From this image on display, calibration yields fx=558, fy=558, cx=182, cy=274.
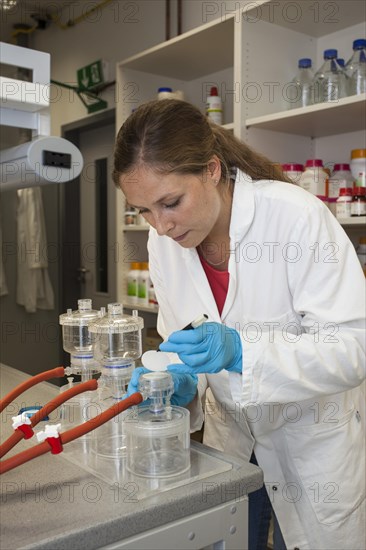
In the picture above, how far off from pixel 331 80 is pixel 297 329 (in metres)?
1.17

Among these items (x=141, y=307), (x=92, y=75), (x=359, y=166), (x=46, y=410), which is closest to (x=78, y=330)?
(x=46, y=410)

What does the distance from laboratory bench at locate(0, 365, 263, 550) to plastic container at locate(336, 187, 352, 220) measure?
45.7 inches

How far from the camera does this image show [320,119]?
198 cm

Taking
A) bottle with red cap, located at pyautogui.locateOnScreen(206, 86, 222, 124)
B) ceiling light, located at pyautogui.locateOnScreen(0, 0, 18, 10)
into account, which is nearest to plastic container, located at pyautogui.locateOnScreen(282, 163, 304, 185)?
bottle with red cap, located at pyautogui.locateOnScreen(206, 86, 222, 124)

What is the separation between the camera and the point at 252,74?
2.10 meters

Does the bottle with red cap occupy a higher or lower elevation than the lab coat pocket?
higher

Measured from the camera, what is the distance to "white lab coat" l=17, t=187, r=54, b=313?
4.02 meters

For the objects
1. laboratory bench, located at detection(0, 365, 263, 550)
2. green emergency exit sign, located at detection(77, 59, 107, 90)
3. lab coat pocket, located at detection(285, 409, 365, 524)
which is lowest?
lab coat pocket, located at detection(285, 409, 365, 524)

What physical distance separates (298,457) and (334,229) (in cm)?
50

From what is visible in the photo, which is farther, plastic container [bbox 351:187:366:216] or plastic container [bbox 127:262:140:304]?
plastic container [bbox 127:262:140:304]

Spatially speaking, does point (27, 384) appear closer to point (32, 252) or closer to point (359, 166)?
point (359, 166)

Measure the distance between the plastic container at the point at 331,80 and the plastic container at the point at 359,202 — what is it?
36 cm

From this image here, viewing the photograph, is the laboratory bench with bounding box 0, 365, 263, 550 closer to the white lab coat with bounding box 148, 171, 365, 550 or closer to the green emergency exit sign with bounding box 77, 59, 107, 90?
the white lab coat with bounding box 148, 171, 365, 550

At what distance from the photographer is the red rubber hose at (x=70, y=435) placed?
76 cm
